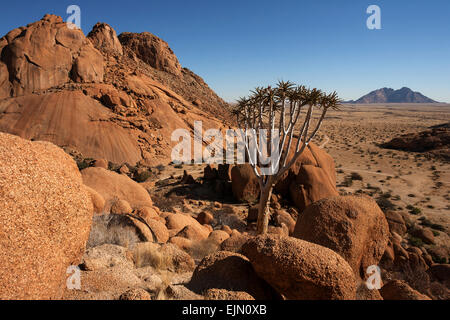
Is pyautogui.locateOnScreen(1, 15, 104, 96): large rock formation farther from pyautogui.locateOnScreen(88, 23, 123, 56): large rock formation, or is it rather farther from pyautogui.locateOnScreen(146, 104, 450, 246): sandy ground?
pyautogui.locateOnScreen(146, 104, 450, 246): sandy ground

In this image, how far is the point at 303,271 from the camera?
3.21 m

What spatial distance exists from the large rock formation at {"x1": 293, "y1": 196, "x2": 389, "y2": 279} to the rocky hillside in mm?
18613

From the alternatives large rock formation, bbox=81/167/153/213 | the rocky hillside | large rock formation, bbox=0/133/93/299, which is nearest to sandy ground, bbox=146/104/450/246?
large rock formation, bbox=81/167/153/213

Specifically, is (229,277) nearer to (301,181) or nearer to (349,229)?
(349,229)

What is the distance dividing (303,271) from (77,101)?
24994 mm

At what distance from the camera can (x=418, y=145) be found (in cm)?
3381

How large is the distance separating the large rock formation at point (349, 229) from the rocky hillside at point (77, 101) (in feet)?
61.1

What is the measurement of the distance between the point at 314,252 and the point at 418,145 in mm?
39591

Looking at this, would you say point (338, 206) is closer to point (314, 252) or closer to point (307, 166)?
point (314, 252)

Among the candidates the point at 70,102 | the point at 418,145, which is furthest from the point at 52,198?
the point at 418,145

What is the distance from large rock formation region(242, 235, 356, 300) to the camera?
319cm

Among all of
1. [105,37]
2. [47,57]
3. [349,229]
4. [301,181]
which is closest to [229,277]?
[349,229]

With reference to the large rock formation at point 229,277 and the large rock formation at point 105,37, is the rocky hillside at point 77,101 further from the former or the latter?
the large rock formation at point 229,277

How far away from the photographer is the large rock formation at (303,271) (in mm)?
3193
